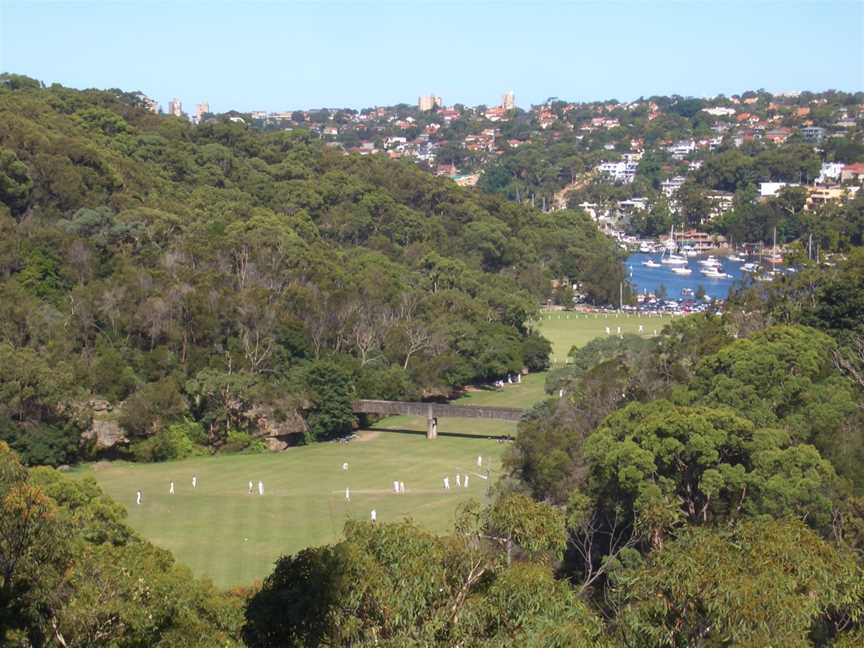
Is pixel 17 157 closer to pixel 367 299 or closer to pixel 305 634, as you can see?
pixel 367 299

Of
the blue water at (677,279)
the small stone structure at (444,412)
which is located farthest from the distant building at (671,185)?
the small stone structure at (444,412)

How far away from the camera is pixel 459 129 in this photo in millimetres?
177125

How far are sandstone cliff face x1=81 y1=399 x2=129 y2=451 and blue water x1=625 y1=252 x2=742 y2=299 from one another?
4394cm

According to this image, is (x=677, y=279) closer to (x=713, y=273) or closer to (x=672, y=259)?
(x=713, y=273)

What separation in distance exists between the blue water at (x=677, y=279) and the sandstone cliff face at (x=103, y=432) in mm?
43939

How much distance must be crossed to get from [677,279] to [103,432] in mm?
55503

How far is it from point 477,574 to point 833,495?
1026 centimetres

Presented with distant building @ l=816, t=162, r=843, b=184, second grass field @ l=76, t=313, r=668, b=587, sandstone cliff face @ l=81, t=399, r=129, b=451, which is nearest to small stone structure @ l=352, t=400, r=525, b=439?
second grass field @ l=76, t=313, r=668, b=587

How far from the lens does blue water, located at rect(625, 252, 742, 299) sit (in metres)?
77.4

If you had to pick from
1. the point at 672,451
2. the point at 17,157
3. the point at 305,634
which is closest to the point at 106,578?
the point at 305,634

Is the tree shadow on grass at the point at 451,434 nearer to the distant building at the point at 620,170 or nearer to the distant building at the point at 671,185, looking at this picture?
the distant building at the point at 671,185

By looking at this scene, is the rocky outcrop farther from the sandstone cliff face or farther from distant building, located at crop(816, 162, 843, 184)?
distant building, located at crop(816, 162, 843, 184)

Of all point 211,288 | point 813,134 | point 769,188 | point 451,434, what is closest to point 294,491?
point 451,434

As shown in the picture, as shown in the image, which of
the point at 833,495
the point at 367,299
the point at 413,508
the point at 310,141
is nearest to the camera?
the point at 833,495
